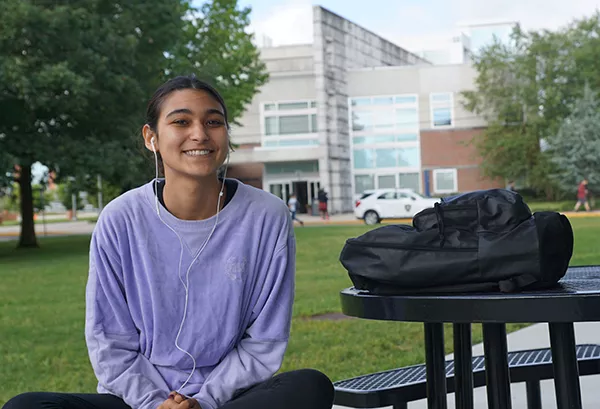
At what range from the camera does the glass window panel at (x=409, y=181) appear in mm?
51469

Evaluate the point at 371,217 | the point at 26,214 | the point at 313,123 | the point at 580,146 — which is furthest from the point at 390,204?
the point at 313,123

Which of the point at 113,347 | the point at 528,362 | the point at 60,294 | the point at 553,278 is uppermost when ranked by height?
the point at 553,278

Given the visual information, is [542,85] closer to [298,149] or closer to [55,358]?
[298,149]

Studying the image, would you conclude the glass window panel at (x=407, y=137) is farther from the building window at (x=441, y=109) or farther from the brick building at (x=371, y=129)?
the building window at (x=441, y=109)

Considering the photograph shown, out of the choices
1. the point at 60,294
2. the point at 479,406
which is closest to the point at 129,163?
the point at 60,294

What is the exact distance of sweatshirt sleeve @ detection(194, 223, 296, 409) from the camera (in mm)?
2742

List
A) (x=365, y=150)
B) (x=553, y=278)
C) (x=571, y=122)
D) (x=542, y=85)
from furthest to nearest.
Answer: (x=365, y=150) < (x=542, y=85) < (x=571, y=122) < (x=553, y=278)

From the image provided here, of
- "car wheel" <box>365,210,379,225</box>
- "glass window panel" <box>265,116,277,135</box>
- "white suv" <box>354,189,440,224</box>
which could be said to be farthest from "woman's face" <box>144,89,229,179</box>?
"glass window panel" <box>265,116,277,135</box>

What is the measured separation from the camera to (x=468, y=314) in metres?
2.25

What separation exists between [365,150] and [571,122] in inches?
455

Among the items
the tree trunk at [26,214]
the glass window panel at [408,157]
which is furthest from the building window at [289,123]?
the tree trunk at [26,214]

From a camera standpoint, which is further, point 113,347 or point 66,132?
point 66,132

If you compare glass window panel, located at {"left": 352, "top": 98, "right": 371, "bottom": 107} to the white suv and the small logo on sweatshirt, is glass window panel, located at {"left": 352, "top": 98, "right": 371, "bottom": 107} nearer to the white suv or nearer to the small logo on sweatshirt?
the white suv

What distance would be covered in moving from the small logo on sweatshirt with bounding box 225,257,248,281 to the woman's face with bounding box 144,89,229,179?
0.28m
